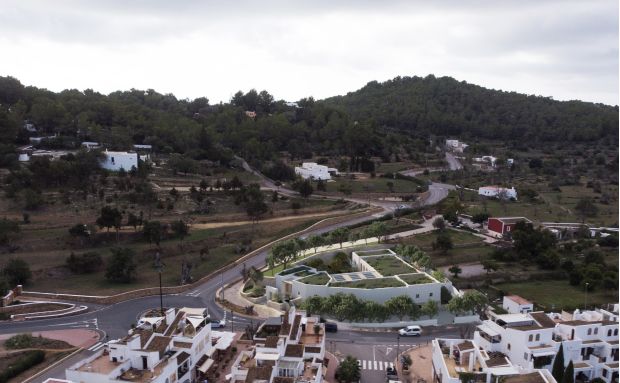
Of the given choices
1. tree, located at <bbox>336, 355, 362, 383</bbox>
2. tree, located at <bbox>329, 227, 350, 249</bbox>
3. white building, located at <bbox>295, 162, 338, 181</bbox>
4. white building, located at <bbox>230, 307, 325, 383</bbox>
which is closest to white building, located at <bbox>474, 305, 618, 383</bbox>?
tree, located at <bbox>336, 355, 362, 383</bbox>

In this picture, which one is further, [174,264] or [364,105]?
[364,105]

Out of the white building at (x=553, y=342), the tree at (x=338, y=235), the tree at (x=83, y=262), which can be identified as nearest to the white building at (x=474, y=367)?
the white building at (x=553, y=342)

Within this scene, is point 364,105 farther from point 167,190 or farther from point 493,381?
point 493,381

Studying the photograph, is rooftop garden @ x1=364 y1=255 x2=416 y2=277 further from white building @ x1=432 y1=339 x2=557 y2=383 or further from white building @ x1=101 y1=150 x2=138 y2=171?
white building @ x1=101 y1=150 x2=138 y2=171

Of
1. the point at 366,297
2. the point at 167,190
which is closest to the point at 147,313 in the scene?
the point at 366,297

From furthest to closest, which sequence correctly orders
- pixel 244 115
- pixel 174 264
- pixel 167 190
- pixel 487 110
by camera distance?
pixel 487 110, pixel 244 115, pixel 167 190, pixel 174 264

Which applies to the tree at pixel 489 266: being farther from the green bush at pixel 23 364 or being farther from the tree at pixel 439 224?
the green bush at pixel 23 364

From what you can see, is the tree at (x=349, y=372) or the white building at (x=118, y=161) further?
the white building at (x=118, y=161)
